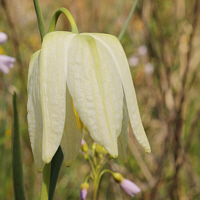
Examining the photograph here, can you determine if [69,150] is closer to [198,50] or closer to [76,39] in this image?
[76,39]

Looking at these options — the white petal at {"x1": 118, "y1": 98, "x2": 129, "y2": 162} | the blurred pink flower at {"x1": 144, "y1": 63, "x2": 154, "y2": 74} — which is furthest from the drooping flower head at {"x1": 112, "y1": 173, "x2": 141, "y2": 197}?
the blurred pink flower at {"x1": 144, "y1": 63, "x2": 154, "y2": 74}

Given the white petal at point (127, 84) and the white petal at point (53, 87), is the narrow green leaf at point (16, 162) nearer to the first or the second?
the white petal at point (53, 87)

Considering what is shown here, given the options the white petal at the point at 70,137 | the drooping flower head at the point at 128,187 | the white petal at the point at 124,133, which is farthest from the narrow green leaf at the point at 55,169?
the drooping flower head at the point at 128,187

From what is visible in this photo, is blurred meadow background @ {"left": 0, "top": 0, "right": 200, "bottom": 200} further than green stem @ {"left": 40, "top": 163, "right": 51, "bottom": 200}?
Yes

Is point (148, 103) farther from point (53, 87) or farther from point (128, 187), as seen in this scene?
point (53, 87)

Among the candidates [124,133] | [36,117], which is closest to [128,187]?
[124,133]

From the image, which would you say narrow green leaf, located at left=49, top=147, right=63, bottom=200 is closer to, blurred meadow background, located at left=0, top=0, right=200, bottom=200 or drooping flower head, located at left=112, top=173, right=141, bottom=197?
drooping flower head, located at left=112, top=173, right=141, bottom=197

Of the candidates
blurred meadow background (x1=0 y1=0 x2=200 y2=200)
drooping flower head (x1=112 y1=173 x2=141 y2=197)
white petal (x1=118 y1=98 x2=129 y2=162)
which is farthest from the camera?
blurred meadow background (x1=0 y1=0 x2=200 y2=200)
